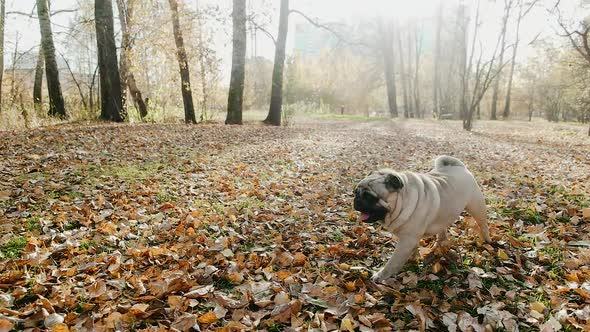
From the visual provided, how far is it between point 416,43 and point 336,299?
145ft

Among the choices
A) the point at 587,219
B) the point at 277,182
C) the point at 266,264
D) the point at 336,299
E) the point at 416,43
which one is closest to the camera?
the point at 336,299

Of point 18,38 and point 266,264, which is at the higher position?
point 18,38

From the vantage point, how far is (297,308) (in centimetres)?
312

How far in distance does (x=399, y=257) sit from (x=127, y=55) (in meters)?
15.2

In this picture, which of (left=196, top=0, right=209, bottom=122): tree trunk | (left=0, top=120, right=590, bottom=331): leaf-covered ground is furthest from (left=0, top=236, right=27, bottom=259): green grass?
(left=196, top=0, right=209, bottom=122): tree trunk

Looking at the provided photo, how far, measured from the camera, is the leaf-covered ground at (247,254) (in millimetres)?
2994

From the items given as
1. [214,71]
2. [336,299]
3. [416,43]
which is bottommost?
[336,299]

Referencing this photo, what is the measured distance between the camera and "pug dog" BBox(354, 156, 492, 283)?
3.30 meters

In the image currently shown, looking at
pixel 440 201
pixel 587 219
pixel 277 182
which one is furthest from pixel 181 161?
pixel 587 219

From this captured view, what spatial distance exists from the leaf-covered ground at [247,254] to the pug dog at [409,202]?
44 cm

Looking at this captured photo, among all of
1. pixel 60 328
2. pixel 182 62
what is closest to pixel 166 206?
pixel 60 328

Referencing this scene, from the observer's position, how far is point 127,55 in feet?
50.2

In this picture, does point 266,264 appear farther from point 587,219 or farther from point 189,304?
point 587,219

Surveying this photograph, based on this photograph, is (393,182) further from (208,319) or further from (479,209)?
(208,319)
